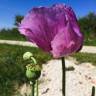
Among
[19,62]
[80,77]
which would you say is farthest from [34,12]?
[19,62]

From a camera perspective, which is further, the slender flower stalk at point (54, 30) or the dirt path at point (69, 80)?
the dirt path at point (69, 80)

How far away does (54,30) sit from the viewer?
101 cm

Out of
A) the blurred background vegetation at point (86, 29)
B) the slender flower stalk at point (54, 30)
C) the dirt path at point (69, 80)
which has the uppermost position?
the blurred background vegetation at point (86, 29)

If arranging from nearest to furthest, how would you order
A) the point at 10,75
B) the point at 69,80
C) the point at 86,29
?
1. the point at 69,80
2. the point at 10,75
3. the point at 86,29

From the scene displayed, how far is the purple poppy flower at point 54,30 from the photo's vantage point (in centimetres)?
100

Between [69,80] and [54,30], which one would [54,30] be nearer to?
[54,30]

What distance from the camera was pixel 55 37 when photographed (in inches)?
39.5

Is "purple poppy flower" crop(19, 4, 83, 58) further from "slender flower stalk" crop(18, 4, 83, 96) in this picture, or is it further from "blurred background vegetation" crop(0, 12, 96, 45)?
"blurred background vegetation" crop(0, 12, 96, 45)

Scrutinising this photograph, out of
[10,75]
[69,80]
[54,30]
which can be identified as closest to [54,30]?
[54,30]

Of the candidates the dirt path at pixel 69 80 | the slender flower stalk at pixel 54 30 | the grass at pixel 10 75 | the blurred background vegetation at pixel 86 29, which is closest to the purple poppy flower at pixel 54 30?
the slender flower stalk at pixel 54 30

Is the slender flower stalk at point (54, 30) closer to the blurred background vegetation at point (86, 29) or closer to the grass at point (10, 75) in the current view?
the grass at point (10, 75)

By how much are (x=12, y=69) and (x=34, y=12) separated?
7548 millimetres

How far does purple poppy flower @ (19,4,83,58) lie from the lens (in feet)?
3.29

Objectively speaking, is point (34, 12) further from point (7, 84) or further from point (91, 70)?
point (91, 70)
